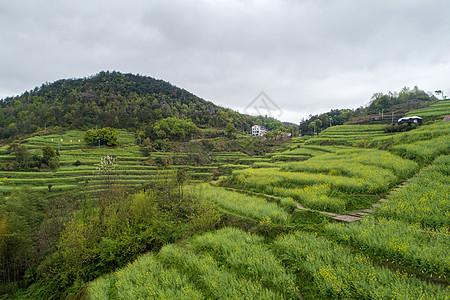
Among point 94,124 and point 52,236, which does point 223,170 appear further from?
point 94,124

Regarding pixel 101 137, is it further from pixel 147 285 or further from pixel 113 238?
pixel 147 285

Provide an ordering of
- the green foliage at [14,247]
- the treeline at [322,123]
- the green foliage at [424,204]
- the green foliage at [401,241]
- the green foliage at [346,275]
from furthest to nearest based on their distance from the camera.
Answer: the treeline at [322,123], the green foliage at [14,247], the green foliage at [424,204], the green foliage at [401,241], the green foliage at [346,275]

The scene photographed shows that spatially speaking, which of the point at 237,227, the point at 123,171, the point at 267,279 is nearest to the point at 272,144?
the point at 123,171

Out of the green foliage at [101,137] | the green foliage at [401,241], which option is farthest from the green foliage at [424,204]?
the green foliage at [101,137]

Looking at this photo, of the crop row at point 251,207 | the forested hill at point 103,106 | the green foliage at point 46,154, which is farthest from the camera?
the forested hill at point 103,106

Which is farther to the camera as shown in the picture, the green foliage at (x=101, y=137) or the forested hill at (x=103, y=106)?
the forested hill at (x=103, y=106)

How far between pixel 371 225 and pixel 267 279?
14.7 feet

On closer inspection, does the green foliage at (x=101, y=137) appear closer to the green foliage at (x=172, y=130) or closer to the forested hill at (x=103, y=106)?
the green foliage at (x=172, y=130)

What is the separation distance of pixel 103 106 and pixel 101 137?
1779 inches

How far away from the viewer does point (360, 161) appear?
15.9 metres

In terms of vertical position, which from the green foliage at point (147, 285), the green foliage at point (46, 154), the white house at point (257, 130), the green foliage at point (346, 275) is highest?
the white house at point (257, 130)

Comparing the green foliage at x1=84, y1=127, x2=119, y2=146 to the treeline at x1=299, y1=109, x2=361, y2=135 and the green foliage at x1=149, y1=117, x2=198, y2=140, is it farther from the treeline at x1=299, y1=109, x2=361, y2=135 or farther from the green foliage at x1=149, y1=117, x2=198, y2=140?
the treeline at x1=299, y1=109, x2=361, y2=135

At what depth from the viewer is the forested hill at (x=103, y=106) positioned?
244 ft

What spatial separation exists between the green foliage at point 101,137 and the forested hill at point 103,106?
22651mm
